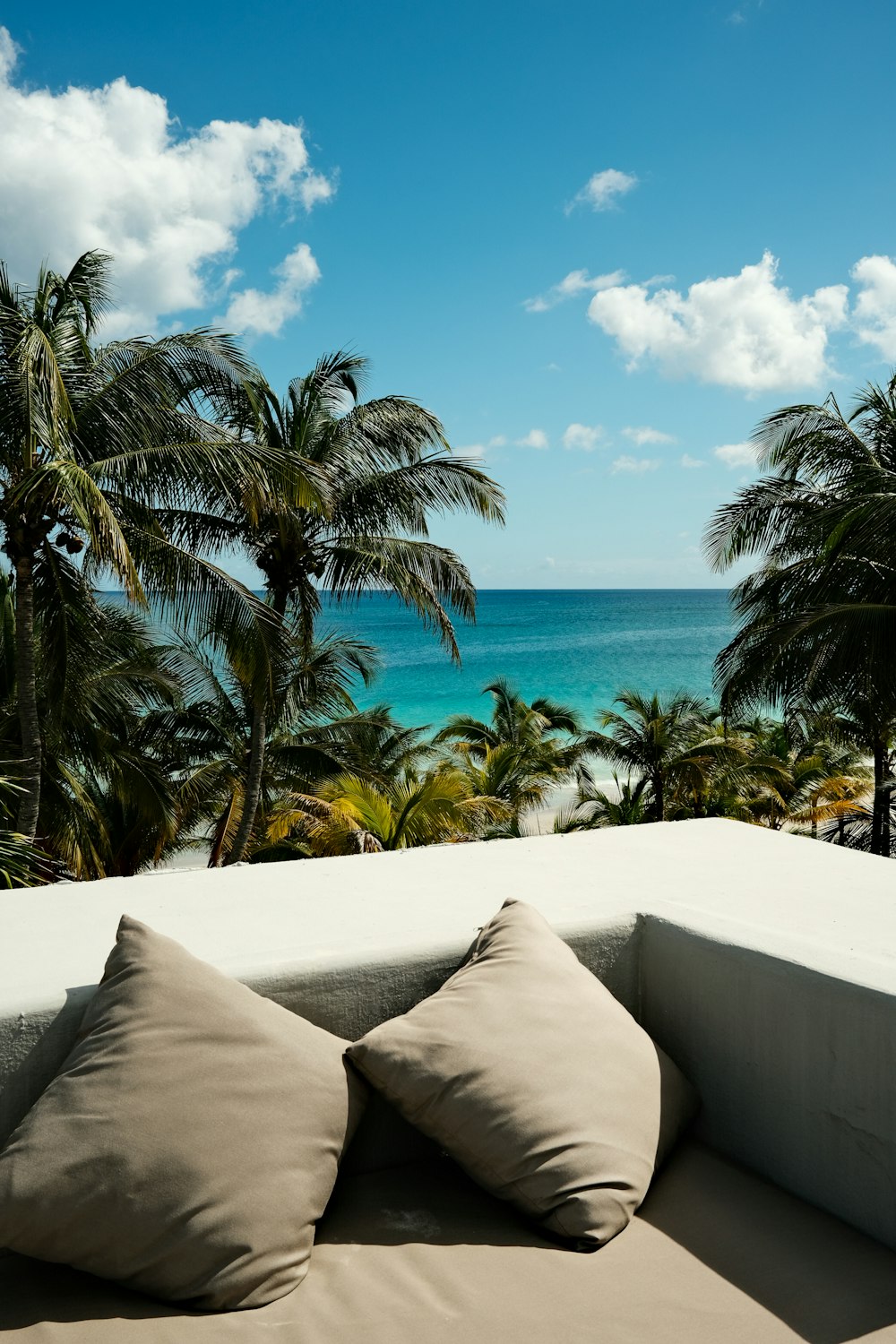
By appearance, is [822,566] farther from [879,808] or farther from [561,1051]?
[561,1051]

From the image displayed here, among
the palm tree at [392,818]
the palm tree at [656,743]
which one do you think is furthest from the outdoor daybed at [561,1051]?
the palm tree at [656,743]

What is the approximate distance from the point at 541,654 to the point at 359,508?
177ft

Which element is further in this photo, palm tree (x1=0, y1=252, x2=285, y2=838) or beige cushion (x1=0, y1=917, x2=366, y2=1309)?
palm tree (x1=0, y1=252, x2=285, y2=838)

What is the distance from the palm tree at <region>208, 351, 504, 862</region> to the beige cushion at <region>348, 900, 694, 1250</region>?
10.3 m

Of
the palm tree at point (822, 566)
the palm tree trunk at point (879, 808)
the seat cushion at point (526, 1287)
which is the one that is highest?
the palm tree at point (822, 566)

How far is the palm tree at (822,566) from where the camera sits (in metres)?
9.98

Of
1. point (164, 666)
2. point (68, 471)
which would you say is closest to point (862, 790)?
point (164, 666)

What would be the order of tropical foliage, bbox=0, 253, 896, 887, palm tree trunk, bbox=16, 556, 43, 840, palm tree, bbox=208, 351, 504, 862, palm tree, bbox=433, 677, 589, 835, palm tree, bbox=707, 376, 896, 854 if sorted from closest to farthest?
palm tree trunk, bbox=16, 556, 43, 840, tropical foliage, bbox=0, 253, 896, 887, palm tree, bbox=707, 376, 896, 854, palm tree, bbox=208, 351, 504, 862, palm tree, bbox=433, 677, 589, 835

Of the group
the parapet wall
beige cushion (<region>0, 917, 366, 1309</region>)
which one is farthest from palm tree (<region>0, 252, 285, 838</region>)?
beige cushion (<region>0, 917, 366, 1309</region>)

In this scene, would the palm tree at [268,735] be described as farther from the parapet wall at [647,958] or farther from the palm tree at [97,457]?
the parapet wall at [647,958]

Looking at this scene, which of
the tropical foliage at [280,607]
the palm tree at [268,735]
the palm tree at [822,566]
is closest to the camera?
the tropical foliage at [280,607]

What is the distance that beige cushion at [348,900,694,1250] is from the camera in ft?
4.74

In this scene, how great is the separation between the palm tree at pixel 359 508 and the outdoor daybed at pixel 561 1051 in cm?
986

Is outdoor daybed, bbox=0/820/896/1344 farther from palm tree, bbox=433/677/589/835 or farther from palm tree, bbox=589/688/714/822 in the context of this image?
palm tree, bbox=589/688/714/822
